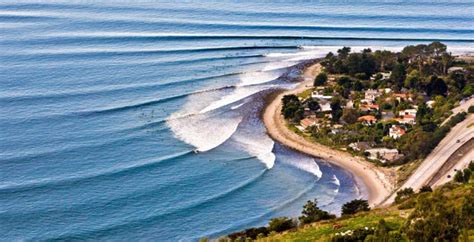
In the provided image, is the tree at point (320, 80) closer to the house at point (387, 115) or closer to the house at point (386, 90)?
the house at point (386, 90)

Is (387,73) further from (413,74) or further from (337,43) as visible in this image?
(337,43)

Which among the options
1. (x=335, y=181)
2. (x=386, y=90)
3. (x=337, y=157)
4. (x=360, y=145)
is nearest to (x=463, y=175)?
(x=335, y=181)

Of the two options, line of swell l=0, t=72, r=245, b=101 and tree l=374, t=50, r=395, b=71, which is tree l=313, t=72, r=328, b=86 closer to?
tree l=374, t=50, r=395, b=71

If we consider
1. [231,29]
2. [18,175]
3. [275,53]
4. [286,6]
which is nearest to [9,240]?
[18,175]

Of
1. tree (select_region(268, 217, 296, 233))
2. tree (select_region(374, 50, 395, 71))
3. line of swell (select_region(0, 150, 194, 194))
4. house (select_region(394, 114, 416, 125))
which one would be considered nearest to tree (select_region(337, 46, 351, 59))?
tree (select_region(374, 50, 395, 71))

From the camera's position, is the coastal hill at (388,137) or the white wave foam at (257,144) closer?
the coastal hill at (388,137)

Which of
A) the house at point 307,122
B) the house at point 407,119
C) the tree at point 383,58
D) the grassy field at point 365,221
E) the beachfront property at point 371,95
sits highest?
the tree at point 383,58

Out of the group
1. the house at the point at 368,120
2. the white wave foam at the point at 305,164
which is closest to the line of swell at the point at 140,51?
the house at the point at 368,120
